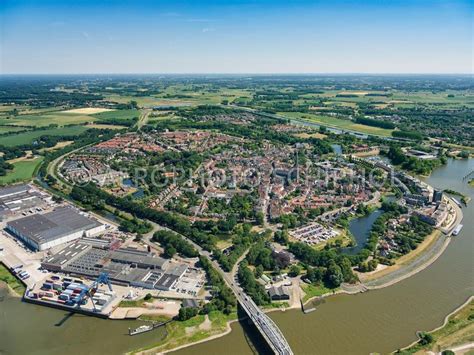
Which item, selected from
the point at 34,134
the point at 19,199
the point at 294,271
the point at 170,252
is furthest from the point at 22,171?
the point at 294,271

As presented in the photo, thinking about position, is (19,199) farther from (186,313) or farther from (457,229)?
(457,229)

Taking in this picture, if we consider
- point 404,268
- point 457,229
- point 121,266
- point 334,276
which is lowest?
point 121,266

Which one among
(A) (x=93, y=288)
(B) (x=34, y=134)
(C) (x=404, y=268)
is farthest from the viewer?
(B) (x=34, y=134)

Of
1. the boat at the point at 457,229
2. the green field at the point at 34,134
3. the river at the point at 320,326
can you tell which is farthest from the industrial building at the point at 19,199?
the boat at the point at 457,229

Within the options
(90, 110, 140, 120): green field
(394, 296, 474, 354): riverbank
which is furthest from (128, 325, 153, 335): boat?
(90, 110, 140, 120): green field

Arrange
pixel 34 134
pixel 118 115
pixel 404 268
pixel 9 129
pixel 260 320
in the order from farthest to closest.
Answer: pixel 118 115
pixel 9 129
pixel 34 134
pixel 404 268
pixel 260 320

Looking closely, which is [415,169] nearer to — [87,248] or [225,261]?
[225,261]

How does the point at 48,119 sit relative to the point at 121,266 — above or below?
below

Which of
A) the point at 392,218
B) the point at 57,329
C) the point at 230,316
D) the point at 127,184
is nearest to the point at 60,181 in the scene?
the point at 127,184
